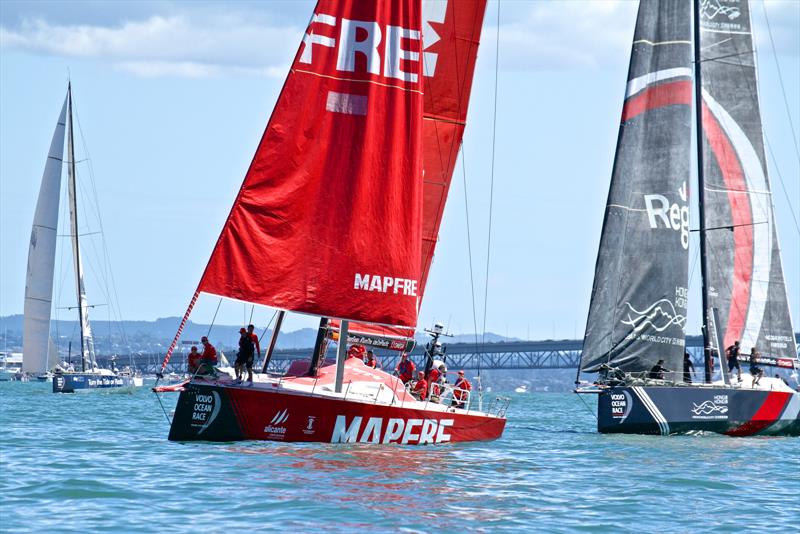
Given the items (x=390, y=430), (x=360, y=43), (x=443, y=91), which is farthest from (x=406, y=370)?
(x=360, y=43)

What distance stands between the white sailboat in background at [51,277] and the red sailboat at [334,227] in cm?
5241

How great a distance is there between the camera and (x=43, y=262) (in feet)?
260

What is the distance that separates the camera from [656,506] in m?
19.8

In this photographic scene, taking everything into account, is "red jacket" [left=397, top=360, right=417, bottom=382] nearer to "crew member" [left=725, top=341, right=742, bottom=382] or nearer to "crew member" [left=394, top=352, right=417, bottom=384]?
"crew member" [left=394, top=352, right=417, bottom=384]

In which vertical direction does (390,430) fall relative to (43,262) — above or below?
below

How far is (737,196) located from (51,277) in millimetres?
52771

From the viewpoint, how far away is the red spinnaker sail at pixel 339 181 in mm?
24328

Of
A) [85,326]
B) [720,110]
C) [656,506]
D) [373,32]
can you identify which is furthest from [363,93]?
[85,326]

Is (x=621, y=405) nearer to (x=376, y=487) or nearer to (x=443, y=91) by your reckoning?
(x=443, y=91)

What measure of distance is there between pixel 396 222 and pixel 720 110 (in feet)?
48.8

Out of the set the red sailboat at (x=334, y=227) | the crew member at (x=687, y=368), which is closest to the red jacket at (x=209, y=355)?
the red sailboat at (x=334, y=227)

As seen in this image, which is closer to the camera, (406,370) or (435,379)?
(435,379)

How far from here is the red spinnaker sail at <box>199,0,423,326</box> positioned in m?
24.3

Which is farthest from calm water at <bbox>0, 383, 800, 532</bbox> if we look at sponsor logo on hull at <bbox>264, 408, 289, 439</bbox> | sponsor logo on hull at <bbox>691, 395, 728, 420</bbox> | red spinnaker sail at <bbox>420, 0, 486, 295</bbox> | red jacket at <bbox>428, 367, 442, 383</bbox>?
red spinnaker sail at <bbox>420, 0, 486, 295</bbox>
